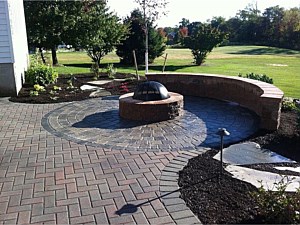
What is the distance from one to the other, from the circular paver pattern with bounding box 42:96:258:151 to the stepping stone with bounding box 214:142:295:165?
34 centimetres

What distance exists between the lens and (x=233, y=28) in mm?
60312

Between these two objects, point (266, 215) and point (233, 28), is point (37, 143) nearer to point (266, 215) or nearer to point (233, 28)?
point (266, 215)

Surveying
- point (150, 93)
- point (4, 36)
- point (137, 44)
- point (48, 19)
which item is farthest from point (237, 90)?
point (137, 44)

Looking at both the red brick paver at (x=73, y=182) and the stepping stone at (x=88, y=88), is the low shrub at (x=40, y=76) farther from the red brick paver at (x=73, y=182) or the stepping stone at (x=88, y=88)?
the red brick paver at (x=73, y=182)

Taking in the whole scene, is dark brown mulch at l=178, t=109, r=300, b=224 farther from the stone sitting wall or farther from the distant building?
the distant building

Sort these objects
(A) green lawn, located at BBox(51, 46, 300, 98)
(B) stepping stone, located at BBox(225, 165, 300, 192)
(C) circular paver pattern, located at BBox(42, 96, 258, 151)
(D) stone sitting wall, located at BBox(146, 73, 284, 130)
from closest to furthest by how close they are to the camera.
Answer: (B) stepping stone, located at BBox(225, 165, 300, 192)
(C) circular paver pattern, located at BBox(42, 96, 258, 151)
(D) stone sitting wall, located at BBox(146, 73, 284, 130)
(A) green lawn, located at BBox(51, 46, 300, 98)

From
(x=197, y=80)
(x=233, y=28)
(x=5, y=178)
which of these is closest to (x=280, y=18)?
(x=233, y=28)

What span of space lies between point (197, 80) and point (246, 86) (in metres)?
1.95

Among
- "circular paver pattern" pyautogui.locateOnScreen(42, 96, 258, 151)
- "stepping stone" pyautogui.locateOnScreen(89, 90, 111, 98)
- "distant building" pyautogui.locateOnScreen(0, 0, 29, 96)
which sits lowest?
"circular paver pattern" pyautogui.locateOnScreen(42, 96, 258, 151)

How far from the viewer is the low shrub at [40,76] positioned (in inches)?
412

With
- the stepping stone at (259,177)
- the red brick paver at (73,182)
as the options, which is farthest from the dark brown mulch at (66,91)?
the stepping stone at (259,177)

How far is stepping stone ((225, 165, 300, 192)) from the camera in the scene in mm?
3586

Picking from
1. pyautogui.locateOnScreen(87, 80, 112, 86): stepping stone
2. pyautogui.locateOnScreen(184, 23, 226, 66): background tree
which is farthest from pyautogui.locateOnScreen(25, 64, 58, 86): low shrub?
pyautogui.locateOnScreen(184, 23, 226, 66): background tree

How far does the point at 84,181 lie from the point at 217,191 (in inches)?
65.9
